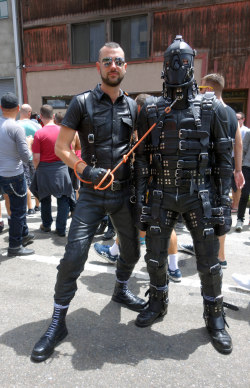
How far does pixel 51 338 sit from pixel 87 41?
13538 mm

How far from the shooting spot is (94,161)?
2.49m

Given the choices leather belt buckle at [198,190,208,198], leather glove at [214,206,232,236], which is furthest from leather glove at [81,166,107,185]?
leather glove at [214,206,232,236]

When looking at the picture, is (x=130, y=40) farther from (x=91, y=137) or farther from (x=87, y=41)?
(x=91, y=137)

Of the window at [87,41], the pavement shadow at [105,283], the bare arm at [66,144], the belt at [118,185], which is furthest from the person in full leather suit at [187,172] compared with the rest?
the window at [87,41]

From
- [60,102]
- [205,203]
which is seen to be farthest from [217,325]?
[60,102]

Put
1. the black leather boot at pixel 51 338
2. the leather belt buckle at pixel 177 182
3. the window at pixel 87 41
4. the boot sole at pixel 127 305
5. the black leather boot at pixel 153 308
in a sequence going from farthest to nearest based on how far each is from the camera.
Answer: the window at pixel 87 41 < the boot sole at pixel 127 305 < the black leather boot at pixel 153 308 < the leather belt buckle at pixel 177 182 < the black leather boot at pixel 51 338

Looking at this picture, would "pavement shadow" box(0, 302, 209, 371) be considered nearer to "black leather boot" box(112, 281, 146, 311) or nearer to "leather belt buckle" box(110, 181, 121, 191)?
→ "black leather boot" box(112, 281, 146, 311)

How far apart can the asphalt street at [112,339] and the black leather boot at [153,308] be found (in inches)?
2.3

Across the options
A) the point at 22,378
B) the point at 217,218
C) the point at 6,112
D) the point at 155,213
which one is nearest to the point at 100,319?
the point at 22,378

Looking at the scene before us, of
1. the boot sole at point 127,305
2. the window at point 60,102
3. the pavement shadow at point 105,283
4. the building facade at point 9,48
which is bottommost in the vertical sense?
the pavement shadow at point 105,283

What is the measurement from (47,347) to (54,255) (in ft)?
6.91

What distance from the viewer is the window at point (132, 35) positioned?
12484mm

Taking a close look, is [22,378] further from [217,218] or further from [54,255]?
[54,255]

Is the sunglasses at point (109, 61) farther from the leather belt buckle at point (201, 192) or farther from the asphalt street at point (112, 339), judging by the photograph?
the asphalt street at point (112, 339)
